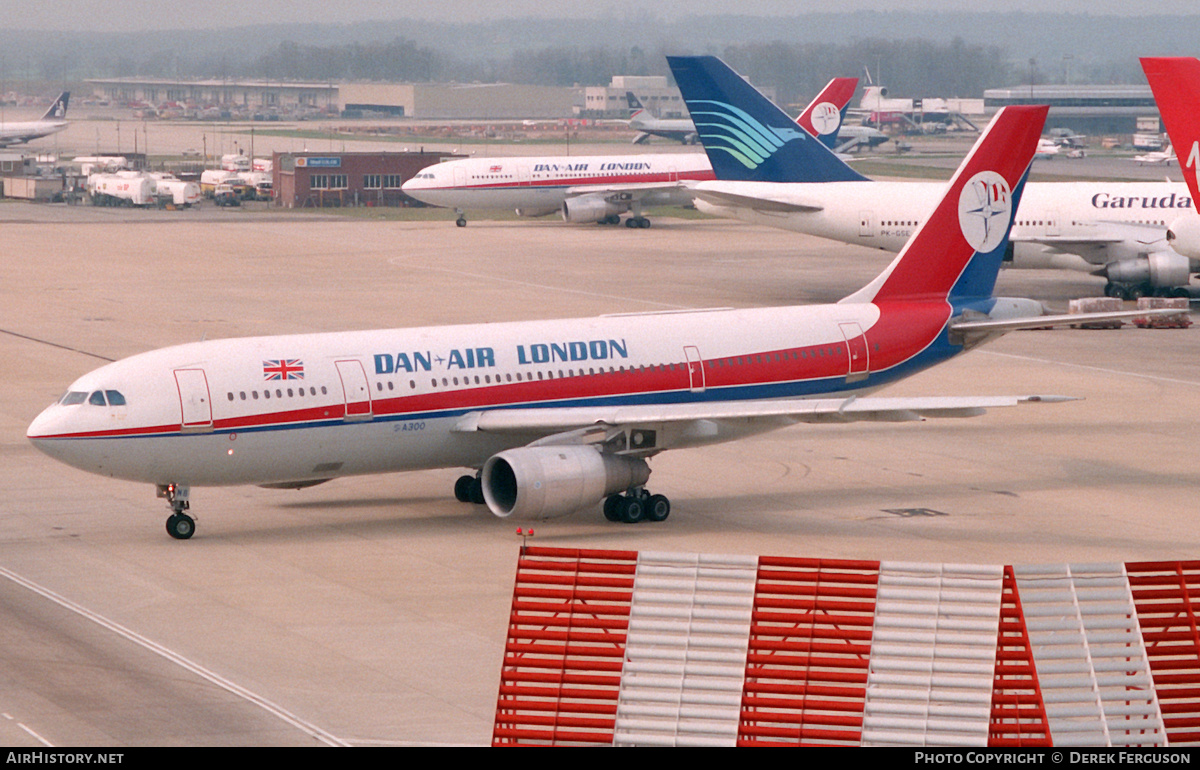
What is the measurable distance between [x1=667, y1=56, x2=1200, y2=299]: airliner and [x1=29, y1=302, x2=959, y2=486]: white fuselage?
31431 mm

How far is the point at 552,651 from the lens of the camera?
21078 mm

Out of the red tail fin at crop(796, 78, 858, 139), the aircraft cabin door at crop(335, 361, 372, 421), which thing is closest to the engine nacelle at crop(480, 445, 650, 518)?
the aircraft cabin door at crop(335, 361, 372, 421)

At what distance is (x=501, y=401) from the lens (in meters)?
35.1

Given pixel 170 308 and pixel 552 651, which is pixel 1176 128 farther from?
pixel 170 308

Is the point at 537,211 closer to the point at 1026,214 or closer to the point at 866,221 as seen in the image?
the point at 866,221

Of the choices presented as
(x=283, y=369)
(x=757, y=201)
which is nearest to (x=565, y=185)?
(x=757, y=201)

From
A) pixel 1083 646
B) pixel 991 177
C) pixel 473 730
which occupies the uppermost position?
pixel 991 177

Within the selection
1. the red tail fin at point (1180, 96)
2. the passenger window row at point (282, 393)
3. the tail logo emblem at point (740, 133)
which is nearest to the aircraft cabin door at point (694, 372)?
the passenger window row at point (282, 393)

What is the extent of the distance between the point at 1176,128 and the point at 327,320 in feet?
116

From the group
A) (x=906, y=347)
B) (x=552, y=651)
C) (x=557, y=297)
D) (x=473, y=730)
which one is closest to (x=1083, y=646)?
(x=552, y=651)

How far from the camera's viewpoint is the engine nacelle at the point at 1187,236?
5594 centimetres

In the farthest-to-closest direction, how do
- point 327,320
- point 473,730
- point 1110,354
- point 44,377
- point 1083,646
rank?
point 327,320 → point 1110,354 → point 44,377 → point 473,730 → point 1083,646

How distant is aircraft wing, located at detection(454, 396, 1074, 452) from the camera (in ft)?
108

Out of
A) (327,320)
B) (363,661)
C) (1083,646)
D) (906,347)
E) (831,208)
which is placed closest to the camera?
(1083,646)
